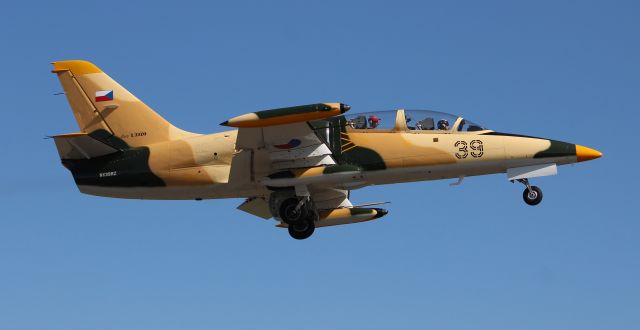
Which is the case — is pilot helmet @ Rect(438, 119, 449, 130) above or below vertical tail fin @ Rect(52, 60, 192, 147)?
below

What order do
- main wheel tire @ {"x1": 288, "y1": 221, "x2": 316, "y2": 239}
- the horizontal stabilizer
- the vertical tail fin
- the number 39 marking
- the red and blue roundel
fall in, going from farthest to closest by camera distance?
the vertical tail fin
main wheel tire @ {"x1": 288, "y1": 221, "x2": 316, "y2": 239}
the horizontal stabilizer
the number 39 marking
the red and blue roundel

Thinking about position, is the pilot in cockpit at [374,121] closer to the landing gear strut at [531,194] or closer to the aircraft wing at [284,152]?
the aircraft wing at [284,152]

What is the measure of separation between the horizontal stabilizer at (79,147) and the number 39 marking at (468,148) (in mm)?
9064

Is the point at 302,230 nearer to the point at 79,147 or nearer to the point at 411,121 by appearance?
the point at 411,121

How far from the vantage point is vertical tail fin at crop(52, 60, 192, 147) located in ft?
89.3

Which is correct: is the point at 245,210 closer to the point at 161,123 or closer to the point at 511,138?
the point at 161,123

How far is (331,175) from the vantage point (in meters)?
24.7

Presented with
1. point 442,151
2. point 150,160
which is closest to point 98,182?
point 150,160

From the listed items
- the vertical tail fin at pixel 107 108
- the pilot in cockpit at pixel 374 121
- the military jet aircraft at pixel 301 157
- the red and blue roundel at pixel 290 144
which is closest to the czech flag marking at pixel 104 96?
the vertical tail fin at pixel 107 108

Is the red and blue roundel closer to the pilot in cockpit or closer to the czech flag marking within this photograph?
the pilot in cockpit

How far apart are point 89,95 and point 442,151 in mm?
9847

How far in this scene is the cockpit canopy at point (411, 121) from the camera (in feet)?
84.8

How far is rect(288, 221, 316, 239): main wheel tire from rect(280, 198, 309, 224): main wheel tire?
2.72 feet

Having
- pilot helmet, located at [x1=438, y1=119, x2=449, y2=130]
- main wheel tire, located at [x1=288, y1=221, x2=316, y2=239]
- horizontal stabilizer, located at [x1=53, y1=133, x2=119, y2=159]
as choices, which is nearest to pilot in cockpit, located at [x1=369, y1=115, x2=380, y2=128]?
pilot helmet, located at [x1=438, y1=119, x2=449, y2=130]
